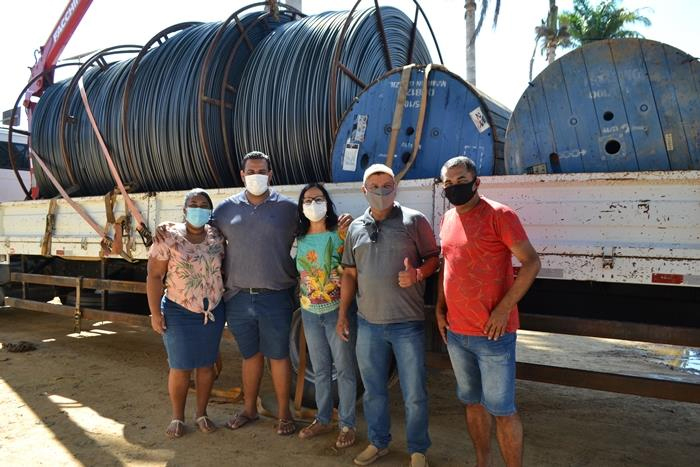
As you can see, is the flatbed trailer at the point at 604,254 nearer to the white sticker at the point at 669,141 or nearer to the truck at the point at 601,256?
the truck at the point at 601,256

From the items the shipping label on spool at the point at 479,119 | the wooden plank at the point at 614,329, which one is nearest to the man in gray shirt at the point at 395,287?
the wooden plank at the point at 614,329

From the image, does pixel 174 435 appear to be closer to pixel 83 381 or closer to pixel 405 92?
pixel 83 381

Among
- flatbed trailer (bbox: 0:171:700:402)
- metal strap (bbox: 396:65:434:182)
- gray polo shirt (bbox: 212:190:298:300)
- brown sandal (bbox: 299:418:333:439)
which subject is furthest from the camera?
metal strap (bbox: 396:65:434:182)

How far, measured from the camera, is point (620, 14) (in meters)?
24.5

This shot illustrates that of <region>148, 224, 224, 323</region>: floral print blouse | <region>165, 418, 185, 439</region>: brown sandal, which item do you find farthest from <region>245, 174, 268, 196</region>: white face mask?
<region>165, 418, 185, 439</region>: brown sandal

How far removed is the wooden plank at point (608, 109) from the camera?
312cm

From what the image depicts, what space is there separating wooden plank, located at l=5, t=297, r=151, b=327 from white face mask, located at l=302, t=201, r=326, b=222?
2.35m

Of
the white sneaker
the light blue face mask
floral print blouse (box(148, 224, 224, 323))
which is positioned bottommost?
the white sneaker

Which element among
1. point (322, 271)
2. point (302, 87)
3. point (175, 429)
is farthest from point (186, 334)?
point (302, 87)

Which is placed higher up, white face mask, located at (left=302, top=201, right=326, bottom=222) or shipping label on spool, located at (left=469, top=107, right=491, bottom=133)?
shipping label on spool, located at (left=469, top=107, right=491, bottom=133)

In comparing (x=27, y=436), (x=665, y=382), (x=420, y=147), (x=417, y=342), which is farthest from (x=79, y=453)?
(x=665, y=382)

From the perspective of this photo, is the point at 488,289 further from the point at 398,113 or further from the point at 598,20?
the point at 598,20

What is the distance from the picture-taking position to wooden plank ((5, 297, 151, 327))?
5051 millimetres

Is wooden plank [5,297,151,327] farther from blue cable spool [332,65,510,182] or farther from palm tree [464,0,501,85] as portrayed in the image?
palm tree [464,0,501,85]
